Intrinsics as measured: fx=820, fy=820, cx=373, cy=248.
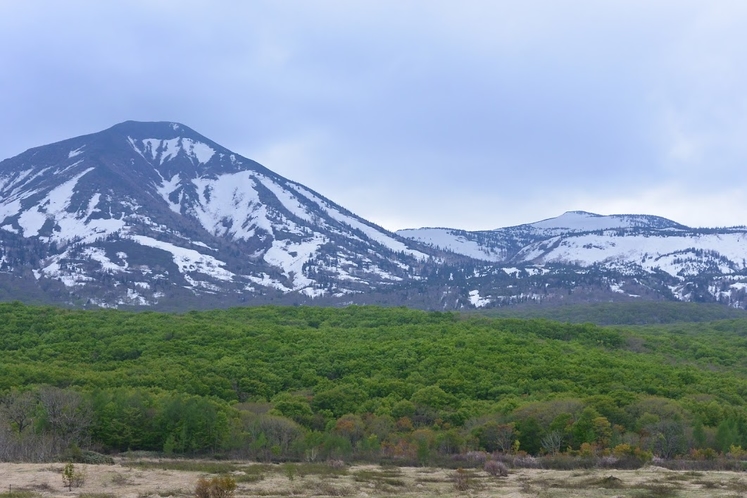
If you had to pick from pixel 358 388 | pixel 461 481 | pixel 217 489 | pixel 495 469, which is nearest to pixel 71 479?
pixel 217 489

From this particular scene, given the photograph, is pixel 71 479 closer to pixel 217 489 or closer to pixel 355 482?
pixel 217 489

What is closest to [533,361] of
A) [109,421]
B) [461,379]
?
[461,379]

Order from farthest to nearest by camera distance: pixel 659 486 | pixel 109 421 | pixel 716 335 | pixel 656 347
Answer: pixel 716 335 < pixel 656 347 < pixel 109 421 < pixel 659 486

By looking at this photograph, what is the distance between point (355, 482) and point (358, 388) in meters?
41.5

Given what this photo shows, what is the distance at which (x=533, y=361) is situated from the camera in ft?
300

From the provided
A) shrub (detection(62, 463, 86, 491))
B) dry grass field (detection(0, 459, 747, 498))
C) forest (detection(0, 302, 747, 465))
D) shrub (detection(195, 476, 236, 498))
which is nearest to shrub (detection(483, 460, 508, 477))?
dry grass field (detection(0, 459, 747, 498))

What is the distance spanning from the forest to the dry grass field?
762 cm

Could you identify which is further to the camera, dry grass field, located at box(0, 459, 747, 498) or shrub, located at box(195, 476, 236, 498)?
dry grass field, located at box(0, 459, 747, 498)

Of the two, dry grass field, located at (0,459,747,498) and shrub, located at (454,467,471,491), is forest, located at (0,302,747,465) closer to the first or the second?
dry grass field, located at (0,459,747,498)

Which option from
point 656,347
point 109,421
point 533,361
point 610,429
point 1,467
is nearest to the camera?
point 1,467

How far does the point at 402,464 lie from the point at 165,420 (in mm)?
17700

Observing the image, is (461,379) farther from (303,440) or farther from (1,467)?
(1,467)

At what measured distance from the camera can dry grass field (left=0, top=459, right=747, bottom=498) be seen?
32.6m

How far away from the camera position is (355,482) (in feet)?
121
